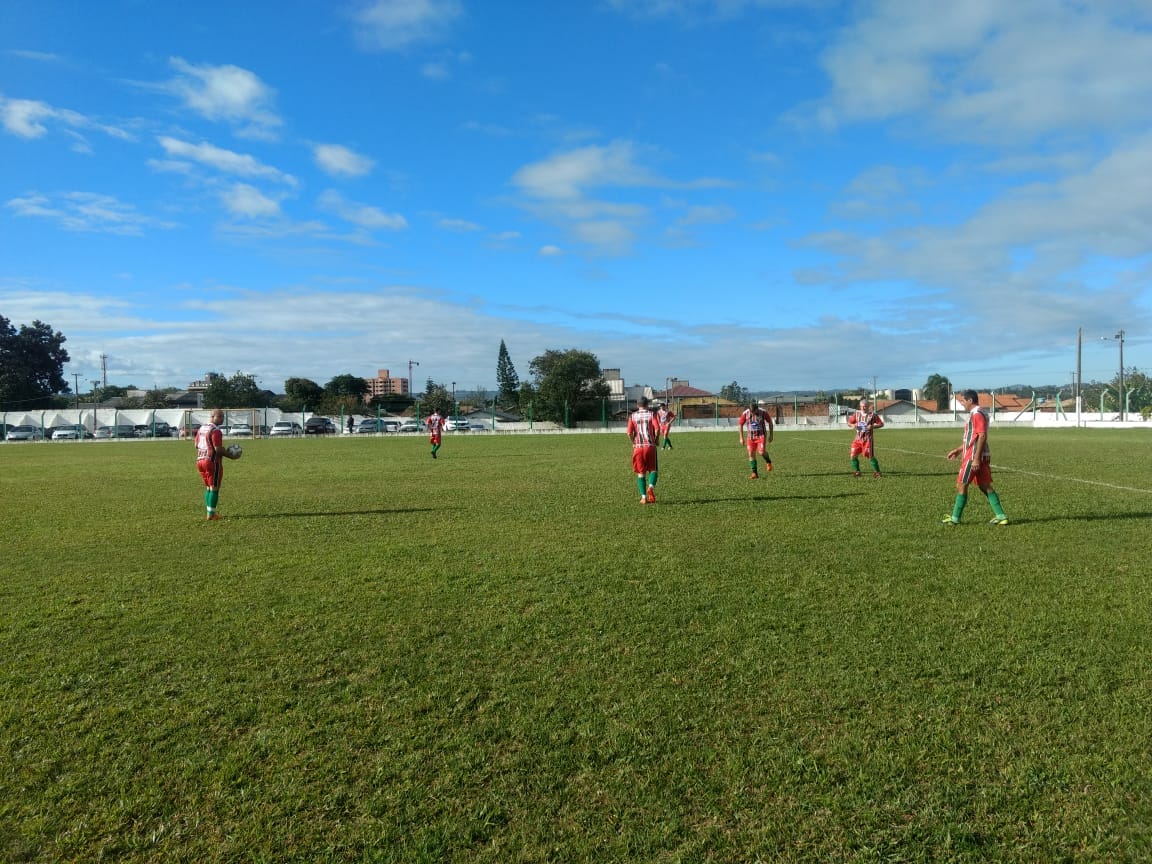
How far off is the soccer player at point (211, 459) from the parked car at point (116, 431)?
57613mm

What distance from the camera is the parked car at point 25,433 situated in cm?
5994

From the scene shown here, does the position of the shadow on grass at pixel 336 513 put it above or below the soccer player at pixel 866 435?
below

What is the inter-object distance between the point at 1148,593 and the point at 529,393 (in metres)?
68.4

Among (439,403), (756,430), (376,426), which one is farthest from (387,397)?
(756,430)

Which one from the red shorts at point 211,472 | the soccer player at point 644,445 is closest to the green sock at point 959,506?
the soccer player at point 644,445

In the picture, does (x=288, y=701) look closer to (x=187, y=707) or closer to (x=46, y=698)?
(x=187, y=707)

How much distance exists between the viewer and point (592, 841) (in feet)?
9.76

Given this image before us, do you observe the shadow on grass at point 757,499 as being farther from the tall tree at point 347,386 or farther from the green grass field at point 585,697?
the tall tree at point 347,386

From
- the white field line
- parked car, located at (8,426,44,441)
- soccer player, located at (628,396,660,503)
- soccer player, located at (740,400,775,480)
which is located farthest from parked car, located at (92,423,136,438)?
the white field line

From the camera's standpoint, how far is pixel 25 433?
60719 mm

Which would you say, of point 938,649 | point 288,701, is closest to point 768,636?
point 938,649

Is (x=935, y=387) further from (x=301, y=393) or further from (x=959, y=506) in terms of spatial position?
(x=959, y=506)

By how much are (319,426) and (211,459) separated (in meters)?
50.2

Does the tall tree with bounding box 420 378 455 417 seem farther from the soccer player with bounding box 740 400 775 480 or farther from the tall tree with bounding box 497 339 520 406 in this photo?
the soccer player with bounding box 740 400 775 480
